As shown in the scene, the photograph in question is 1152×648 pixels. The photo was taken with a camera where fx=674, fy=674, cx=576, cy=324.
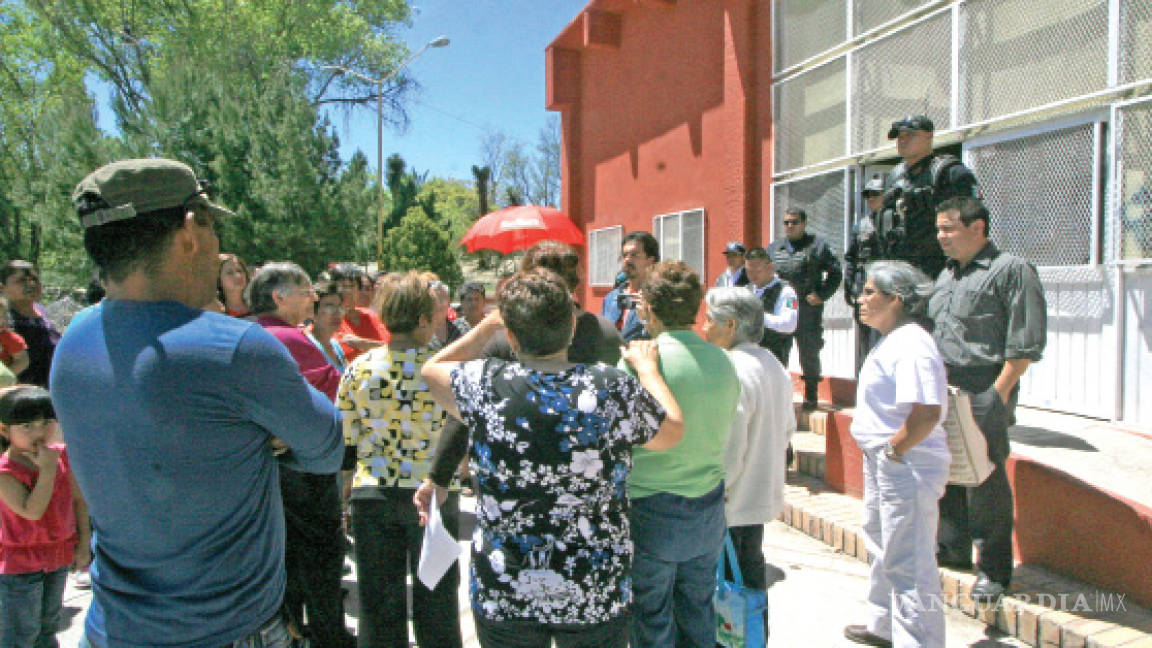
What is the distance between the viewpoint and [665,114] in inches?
426

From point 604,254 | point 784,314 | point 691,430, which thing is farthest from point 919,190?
point 604,254

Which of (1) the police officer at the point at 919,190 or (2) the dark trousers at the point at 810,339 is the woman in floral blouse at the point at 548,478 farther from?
(2) the dark trousers at the point at 810,339

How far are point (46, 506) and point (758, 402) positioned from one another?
120 inches

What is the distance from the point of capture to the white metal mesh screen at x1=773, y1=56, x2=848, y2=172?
733cm

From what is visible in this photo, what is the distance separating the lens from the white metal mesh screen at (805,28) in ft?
23.9

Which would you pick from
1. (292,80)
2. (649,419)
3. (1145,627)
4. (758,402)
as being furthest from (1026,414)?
(292,80)

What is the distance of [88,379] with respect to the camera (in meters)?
1.37

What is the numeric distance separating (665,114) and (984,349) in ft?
26.9

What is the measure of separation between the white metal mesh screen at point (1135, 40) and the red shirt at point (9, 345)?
7.85 meters

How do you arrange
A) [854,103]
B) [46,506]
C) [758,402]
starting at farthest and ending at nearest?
[854,103] → [758,402] → [46,506]

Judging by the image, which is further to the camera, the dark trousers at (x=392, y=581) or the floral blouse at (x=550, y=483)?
the dark trousers at (x=392, y=581)

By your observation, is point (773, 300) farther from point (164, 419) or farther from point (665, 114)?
point (665, 114)

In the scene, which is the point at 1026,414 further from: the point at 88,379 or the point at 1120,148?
the point at 88,379

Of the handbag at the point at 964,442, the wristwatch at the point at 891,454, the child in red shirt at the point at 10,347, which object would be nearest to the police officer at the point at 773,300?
the handbag at the point at 964,442
